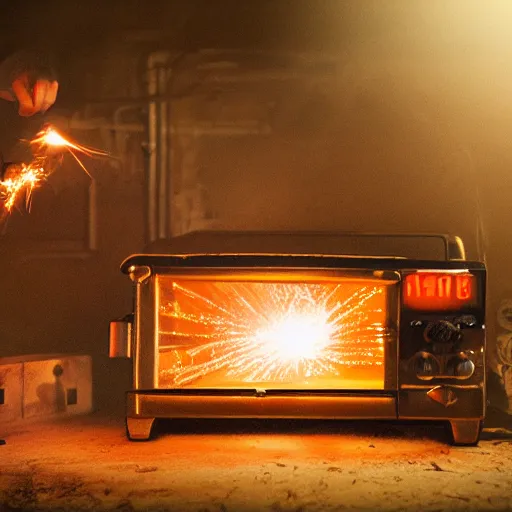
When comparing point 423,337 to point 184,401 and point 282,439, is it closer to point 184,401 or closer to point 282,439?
point 282,439

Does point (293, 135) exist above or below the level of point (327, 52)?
below

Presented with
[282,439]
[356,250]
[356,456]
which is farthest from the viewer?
[356,250]

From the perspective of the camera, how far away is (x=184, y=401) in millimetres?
4129

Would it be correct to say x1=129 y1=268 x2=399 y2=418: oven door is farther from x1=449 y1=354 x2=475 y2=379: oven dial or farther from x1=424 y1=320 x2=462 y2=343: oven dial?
x1=449 y1=354 x2=475 y2=379: oven dial

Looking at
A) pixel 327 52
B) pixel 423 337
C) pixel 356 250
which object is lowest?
pixel 423 337

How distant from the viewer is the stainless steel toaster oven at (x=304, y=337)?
4.12 m

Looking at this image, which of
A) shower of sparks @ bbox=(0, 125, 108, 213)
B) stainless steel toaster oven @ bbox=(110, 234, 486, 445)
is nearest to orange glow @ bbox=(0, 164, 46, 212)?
shower of sparks @ bbox=(0, 125, 108, 213)

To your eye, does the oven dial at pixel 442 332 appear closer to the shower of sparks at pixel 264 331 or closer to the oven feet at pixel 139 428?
the shower of sparks at pixel 264 331

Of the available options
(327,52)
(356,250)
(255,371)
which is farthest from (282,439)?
(327,52)

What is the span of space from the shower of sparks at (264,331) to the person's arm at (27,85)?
6.38 ft

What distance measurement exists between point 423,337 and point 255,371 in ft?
3.03

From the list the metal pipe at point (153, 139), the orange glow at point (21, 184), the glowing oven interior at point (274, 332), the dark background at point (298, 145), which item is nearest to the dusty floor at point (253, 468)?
the glowing oven interior at point (274, 332)

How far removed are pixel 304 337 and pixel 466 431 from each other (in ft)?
3.37

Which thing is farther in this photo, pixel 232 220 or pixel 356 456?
pixel 232 220
